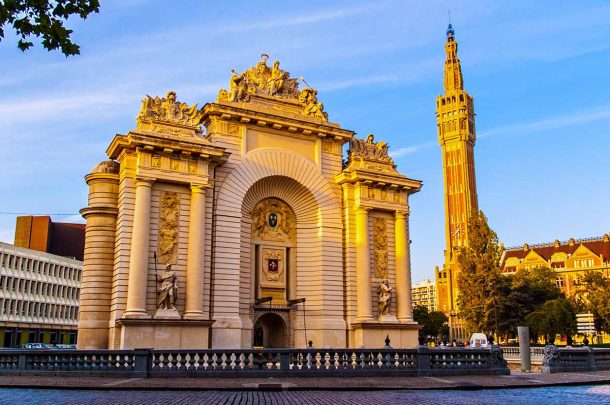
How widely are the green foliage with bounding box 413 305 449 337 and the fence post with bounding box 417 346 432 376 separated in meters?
82.2

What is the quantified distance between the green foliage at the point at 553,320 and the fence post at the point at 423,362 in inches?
1600

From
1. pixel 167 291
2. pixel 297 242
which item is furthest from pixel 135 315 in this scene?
pixel 297 242

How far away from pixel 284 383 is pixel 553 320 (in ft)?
154

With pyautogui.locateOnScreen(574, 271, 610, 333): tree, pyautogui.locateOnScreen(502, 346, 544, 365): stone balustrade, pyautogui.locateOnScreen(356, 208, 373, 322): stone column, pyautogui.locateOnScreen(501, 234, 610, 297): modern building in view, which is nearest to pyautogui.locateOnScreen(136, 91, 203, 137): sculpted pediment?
pyautogui.locateOnScreen(356, 208, 373, 322): stone column

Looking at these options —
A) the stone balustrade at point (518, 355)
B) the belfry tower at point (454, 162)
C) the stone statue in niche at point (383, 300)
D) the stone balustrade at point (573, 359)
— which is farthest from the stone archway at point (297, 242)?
the belfry tower at point (454, 162)

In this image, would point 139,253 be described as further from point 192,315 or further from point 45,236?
point 45,236

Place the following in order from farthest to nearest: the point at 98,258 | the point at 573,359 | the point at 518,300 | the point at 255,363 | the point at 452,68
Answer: the point at 452,68 → the point at 518,300 → the point at 98,258 → the point at 573,359 → the point at 255,363

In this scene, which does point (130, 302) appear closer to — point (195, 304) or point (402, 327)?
point (195, 304)

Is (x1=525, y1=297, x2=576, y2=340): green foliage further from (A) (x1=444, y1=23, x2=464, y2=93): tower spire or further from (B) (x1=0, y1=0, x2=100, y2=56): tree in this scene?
(A) (x1=444, y1=23, x2=464, y2=93): tower spire

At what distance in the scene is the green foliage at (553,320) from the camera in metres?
58.2

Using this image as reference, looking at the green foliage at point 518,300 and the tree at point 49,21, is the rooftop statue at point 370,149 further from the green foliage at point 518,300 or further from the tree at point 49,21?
the tree at point 49,21

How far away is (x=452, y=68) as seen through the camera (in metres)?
134

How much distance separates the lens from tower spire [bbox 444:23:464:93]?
132375mm

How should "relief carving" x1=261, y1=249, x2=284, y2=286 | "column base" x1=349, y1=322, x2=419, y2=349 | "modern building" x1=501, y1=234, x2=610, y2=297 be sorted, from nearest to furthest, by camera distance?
"column base" x1=349, y1=322, x2=419, y2=349 < "relief carving" x1=261, y1=249, x2=284, y2=286 < "modern building" x1=501, y1=234, x2=610, y2=297
